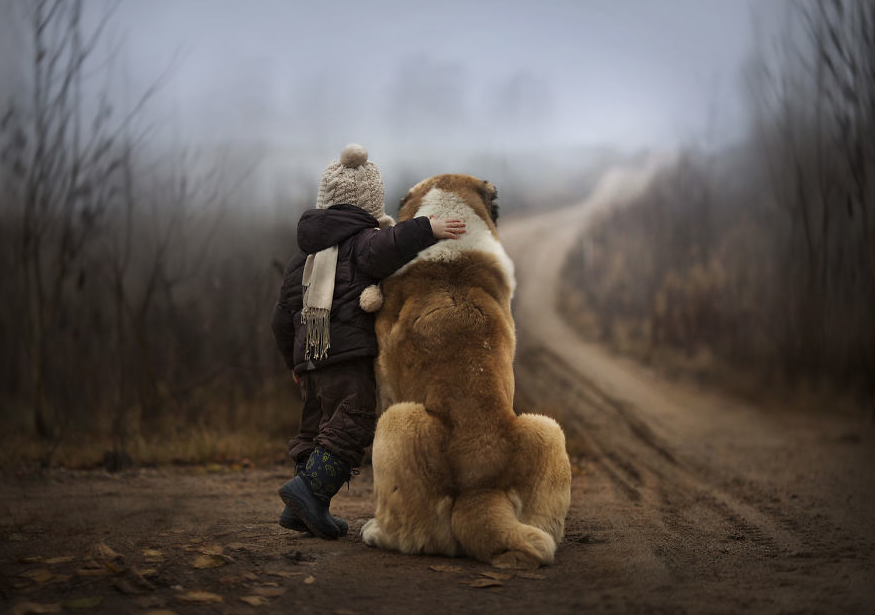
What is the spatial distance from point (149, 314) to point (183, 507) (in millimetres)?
4006

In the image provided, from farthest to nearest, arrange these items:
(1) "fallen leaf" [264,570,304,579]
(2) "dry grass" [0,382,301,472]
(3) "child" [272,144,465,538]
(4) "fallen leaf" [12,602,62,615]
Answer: (2) "dry grass" [0,382,301,472], (3) "child" [272,144,465,538], (1) "fallen leaf" [264,570,304,579], (4) "fallen leaf" [12,602,62,615]

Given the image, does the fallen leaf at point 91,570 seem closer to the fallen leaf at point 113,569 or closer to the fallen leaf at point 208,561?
the fallen leaf at point 113,569

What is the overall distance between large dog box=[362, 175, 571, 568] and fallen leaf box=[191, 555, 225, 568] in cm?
71

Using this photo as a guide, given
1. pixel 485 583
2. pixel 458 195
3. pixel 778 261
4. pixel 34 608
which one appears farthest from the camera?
pixel 778 261

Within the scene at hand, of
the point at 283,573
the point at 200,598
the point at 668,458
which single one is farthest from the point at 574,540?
the point at 668,458

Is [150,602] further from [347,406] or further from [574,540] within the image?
[574,540]

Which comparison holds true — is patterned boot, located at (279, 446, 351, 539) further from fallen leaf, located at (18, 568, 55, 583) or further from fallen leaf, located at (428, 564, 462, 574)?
fallen leaf, located at (18, 568, 55, 583)

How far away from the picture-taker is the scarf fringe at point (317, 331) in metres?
3.89

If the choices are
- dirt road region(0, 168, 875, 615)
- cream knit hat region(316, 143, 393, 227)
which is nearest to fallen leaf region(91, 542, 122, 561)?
dirt road region(0, 168, 875, 615)

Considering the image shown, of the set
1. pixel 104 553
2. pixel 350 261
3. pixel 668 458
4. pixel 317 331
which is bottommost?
pixel 668 458

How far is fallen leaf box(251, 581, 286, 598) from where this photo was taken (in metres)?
3.04

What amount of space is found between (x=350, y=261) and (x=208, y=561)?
1606 millimetres

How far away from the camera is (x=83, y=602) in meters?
2.87

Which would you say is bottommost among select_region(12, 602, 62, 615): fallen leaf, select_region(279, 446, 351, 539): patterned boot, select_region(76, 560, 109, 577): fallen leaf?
select_region(76, 560, 109, 577): fallen leaf
